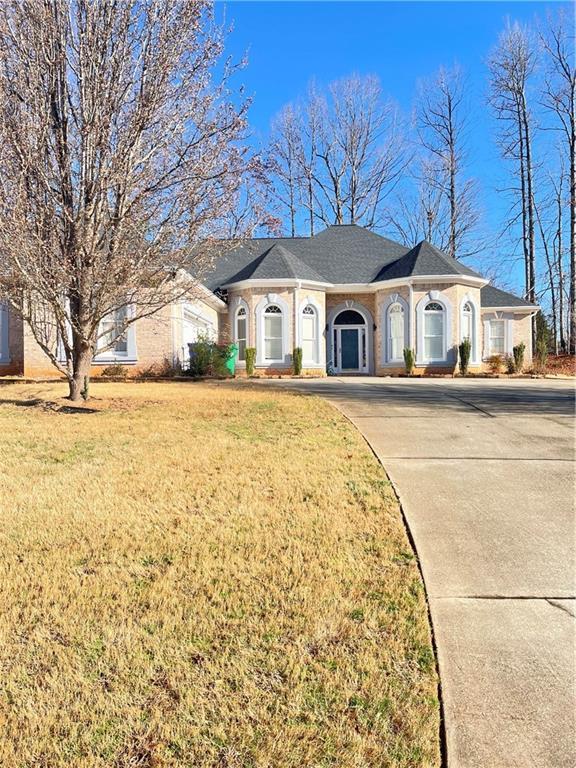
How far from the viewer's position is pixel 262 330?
20.4 m

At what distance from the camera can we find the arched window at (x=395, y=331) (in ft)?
68.3

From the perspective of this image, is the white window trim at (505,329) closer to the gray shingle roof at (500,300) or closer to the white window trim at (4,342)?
the gray shingle roof at (500,300)

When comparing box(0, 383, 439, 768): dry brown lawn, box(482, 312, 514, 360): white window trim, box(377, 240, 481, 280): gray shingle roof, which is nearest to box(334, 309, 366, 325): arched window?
box(377, 240, 481, 280): gray shingle roof

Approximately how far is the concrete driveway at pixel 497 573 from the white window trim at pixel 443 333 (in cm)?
1306

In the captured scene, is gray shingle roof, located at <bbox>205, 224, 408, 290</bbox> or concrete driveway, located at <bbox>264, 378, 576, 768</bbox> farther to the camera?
gray shingle roof, located at <bbox>205, 224, 408, 290</bbox>

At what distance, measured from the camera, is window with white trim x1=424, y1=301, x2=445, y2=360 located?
20281 millimetres

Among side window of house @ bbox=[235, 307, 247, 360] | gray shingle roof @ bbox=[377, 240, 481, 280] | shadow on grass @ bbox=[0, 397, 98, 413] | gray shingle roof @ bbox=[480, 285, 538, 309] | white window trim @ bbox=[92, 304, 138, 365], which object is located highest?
gray shingle roof @ bbox=[377, 240, 481, 280]

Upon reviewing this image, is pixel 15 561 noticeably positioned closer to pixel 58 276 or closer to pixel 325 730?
pixel 325 730

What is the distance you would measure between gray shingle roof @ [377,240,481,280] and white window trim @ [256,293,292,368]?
14.8ft

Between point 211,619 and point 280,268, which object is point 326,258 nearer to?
point 280,268

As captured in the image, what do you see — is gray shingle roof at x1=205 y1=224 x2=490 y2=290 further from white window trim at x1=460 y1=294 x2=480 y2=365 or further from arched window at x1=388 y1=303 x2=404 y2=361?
arched window at x1=388 y1=303 x2=404 y2=361

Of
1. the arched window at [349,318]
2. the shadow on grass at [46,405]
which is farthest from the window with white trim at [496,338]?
Result: the shadow on grass at [46,405]

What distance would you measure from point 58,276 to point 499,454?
7.22 meters

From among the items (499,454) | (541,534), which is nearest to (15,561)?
(541,534)
